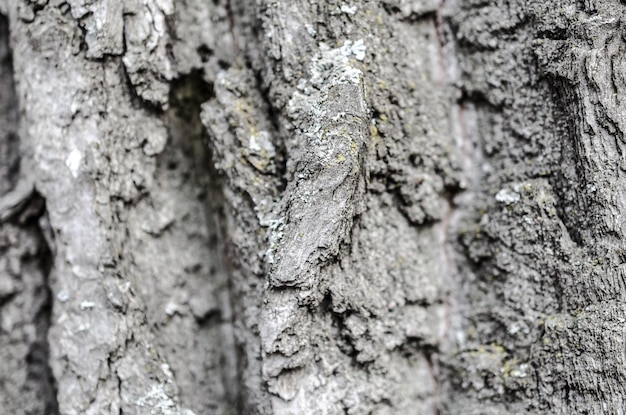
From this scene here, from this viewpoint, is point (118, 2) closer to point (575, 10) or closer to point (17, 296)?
point (17, 296)

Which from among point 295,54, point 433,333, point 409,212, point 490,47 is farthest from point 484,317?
point 295,54

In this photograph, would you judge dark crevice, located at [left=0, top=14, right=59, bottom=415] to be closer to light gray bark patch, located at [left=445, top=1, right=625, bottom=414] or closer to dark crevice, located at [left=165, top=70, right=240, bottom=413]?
dark crevice, located at [left=165, top=70, right=240, bottom=413]

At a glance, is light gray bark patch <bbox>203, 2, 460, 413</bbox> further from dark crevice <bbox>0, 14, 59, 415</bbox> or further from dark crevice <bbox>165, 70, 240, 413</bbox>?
dark crevice <bbox>0, 14, 59, 415</bbox>

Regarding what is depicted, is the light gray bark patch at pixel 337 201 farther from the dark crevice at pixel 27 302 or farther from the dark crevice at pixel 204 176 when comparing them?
the dark crevice at pixel 27 302

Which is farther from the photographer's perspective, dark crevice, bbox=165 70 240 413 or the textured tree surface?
dark crevice, bbox=165 70 240 413

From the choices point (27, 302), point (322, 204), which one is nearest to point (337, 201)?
point (322, 204)

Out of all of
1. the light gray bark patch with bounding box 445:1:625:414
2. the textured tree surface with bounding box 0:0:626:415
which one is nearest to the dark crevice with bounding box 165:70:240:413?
the textured tree surface with bounding box 0:0:626:415

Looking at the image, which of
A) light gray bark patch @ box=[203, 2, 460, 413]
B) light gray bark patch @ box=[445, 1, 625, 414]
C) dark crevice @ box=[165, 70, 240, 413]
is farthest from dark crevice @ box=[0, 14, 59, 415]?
light gray bark patch @ box=[445, 1, 625, 414]

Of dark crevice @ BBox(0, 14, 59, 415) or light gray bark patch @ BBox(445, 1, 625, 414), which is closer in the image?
light gray bark patch @ BBox(445, 1, 625, 414)

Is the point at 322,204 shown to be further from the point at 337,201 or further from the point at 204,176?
the point at 204,176
